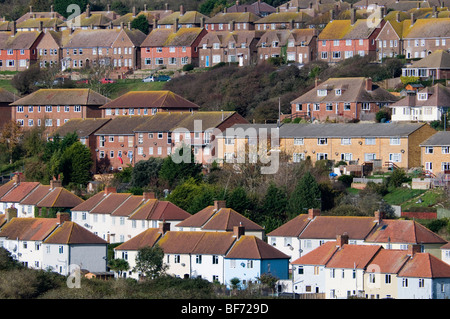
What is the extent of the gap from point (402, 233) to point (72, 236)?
593 inches

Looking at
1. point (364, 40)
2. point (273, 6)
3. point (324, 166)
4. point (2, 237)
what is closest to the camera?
point (2, 237)

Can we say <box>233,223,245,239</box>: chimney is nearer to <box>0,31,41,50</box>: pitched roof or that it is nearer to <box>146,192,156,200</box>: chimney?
<box>146,192,156,200</box>: chimney

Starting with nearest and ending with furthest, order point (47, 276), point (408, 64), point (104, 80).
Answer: point (47, 276) < point (408, 64) < point (104, 80)

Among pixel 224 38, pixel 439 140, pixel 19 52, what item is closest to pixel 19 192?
pixel 439 140

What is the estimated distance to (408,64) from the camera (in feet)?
268

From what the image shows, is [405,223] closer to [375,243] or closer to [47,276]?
[375,243]

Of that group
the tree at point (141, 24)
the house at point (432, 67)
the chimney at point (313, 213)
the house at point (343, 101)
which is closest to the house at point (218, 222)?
the chimney at point (313, 213)

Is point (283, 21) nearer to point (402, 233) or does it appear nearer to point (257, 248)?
point (402, 233)

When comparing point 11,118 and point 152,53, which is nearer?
point 11,118

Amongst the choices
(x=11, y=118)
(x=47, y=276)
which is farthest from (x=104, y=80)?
(x=47, y=276)

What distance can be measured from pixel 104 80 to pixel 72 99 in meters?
11.7

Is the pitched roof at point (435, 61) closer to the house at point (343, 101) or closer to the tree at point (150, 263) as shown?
the house at point (343, 101)

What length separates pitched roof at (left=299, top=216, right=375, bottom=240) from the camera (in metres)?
52.9

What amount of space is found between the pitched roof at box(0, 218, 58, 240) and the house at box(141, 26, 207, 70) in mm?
39655
